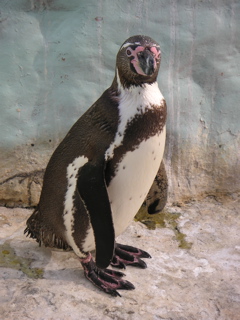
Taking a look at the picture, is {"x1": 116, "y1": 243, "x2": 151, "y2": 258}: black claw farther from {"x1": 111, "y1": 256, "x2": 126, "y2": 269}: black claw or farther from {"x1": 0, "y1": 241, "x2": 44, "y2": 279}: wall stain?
{"x1": 0, "y1": 241, "x2": 44, "y2": 279}: wall stain

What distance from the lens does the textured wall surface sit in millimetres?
2887

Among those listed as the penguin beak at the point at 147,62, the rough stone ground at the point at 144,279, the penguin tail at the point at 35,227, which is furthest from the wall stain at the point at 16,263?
the penguin beak at the point at 147,62

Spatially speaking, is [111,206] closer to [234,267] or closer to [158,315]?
[158,315]

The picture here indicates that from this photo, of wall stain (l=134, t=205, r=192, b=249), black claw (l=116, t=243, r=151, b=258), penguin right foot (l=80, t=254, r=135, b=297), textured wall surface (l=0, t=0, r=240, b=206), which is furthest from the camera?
textured wall surface (l=0, t=0, r=240, b=206)

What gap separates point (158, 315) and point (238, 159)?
1.41 m

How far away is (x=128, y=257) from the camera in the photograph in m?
2.40

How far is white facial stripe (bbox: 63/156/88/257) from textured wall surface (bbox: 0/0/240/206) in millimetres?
861

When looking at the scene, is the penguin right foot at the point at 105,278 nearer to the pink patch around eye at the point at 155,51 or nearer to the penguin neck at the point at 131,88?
the penguin neck at the point at 131,88

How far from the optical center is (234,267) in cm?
Result: 238

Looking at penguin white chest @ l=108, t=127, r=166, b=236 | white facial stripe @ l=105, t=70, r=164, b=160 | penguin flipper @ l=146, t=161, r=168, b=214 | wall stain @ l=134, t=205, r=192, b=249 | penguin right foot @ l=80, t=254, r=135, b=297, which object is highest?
white facial stripe @ l=105, t=70, r=164, b=160

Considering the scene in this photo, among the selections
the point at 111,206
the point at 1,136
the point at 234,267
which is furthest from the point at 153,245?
the point at 1,136

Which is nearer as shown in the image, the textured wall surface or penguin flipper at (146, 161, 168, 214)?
penguin flipper at (146, 161, 168, 214)

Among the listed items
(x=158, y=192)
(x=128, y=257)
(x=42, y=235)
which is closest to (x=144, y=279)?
(x=128, y=257)

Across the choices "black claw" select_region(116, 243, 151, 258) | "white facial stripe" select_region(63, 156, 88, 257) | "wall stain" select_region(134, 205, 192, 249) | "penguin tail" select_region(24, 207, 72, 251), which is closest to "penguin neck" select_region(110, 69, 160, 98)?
"white facial stripe" select_region(63, 156, 88, 257)
